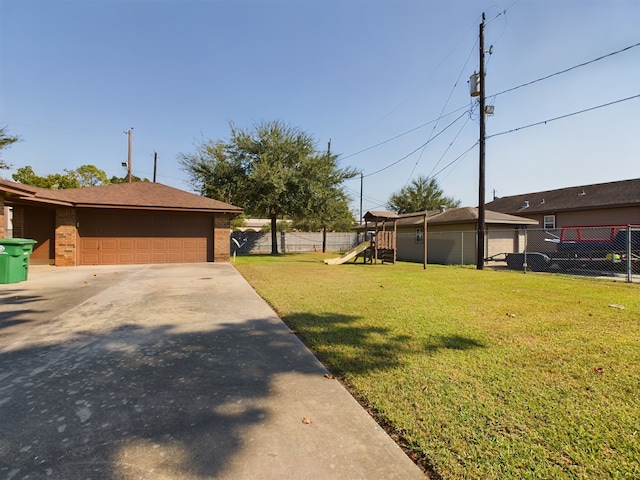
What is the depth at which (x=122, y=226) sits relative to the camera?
571 inches

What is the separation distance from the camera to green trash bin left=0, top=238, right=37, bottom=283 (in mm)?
8031

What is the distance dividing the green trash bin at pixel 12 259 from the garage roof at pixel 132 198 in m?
4.11

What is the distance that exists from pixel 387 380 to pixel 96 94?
2066cm

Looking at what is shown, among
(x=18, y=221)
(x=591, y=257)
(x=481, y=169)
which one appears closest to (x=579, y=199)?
(x=591, y=257)

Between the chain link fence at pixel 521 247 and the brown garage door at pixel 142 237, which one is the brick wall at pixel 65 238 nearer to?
the brown garage door at pixel 142 237

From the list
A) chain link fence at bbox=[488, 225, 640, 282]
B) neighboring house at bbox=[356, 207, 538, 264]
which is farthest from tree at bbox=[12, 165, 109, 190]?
chain link fence at bbox=[488, 225, 640, 282]

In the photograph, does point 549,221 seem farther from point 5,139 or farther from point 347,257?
point 5,139

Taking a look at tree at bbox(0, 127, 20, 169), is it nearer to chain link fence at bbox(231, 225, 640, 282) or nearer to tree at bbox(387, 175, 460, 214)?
chain link fence at bbox(231, 225, 640, 282)

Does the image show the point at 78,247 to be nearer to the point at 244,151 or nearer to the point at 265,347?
the point at 244,151

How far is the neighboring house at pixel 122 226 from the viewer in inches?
526

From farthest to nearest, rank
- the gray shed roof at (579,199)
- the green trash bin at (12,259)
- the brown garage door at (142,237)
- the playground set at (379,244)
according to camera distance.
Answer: the gray shed roof at (579,199)
the playground set at (379,244)
the brown garage door at (142,237)
the green trash bin at (12,259)

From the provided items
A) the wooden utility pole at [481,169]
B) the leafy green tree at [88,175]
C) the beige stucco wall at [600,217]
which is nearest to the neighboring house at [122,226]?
the wooden utility pole at [481,169]

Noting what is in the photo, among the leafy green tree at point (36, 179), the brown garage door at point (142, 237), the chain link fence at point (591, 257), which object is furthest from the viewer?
the leafy green tree at point (36, 179)

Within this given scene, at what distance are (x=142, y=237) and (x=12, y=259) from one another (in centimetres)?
661
